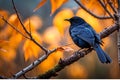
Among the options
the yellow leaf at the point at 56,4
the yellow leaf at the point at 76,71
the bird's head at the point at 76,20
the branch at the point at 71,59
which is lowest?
the yellow leaf at the point at 76,71

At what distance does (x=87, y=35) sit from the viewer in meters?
1.58

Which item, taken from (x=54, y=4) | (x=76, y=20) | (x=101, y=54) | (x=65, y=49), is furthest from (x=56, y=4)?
(x=101, y=54)

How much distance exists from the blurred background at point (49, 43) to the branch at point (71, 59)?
54mm

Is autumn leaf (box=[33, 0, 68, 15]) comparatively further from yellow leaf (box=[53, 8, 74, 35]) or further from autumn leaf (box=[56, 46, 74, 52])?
autumn leaf (box=[56, 46, 74, 52])

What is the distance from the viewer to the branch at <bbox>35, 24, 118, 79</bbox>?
157cm

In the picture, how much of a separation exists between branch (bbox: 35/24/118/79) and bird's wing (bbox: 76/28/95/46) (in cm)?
6

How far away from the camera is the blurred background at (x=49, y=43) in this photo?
1687 millimetres

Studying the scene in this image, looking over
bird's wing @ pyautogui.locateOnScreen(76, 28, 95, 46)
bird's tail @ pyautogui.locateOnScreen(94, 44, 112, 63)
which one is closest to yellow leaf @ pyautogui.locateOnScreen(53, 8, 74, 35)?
bird's wing @ pyautogui.locateOnScreen(76, 28, 95, 46)

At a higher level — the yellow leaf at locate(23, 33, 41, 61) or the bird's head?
the bird's head

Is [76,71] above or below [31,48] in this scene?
below

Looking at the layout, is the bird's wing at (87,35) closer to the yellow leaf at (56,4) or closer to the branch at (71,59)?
the branch at (71,59)

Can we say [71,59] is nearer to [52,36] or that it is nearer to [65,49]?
[65,49]

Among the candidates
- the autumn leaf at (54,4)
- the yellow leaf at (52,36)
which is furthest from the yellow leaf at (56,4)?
the yellow leaf at (52,36)

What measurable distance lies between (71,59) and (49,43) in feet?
0.60
